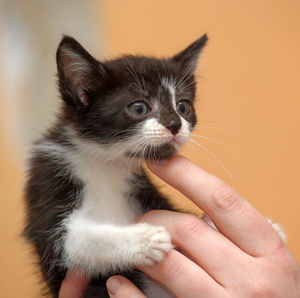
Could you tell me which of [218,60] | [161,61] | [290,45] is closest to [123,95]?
[161,61]

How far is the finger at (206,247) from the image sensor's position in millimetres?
998

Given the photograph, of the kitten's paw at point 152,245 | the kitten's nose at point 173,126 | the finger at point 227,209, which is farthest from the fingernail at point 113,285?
the kitten's nose at point 173,126

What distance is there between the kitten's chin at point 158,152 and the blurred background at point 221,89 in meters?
1.02

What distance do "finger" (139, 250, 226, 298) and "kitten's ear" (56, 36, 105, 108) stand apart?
0.57 m

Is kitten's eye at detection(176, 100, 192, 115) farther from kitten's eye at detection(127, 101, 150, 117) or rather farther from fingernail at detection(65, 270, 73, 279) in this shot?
fingernail at detection(65, 270, 73, 279)

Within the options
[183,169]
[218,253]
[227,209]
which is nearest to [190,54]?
[183,169]

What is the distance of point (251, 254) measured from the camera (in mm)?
1043

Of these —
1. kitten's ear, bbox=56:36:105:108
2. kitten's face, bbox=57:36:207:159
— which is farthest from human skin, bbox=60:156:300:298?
kitten's ear, bbox=56:36:105:108

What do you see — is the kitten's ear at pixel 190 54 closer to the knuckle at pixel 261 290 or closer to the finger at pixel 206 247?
the finger at pixel 206 247

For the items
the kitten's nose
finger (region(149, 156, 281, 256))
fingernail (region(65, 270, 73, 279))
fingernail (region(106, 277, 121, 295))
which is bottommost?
fingernail (region(65, 270, 73, 279))

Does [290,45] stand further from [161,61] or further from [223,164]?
[161,61]

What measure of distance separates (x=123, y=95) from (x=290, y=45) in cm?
151

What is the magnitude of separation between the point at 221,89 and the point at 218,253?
4.72 ft

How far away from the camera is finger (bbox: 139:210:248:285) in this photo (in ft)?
3.27
